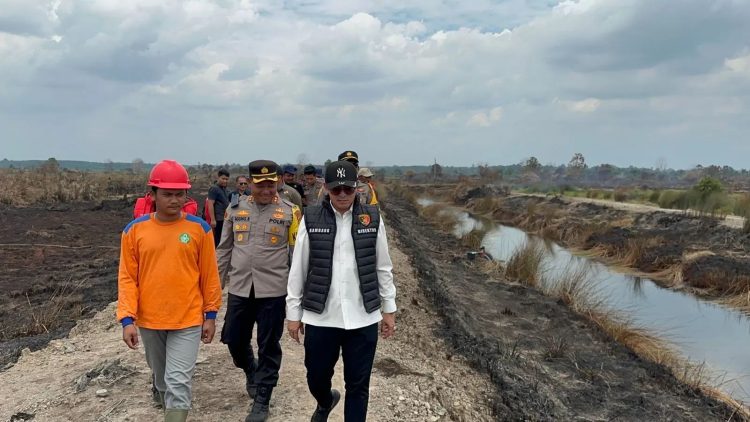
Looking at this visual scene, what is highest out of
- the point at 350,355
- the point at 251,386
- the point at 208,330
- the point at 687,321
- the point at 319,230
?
the point at 319,230

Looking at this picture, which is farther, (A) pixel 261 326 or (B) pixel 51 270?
(B) pixel 51 270

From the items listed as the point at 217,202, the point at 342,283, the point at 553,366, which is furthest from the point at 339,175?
the point at 553,366

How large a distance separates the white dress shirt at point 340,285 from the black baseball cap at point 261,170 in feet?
1.98

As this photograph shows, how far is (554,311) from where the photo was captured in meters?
10.5

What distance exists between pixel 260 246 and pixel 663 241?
18.1m

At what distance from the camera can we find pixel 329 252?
3125mm

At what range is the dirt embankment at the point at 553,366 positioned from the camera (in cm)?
595

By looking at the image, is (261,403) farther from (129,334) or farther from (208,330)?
(129,334)

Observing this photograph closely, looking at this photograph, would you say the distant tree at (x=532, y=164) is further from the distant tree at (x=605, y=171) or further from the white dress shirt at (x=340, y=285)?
the white dress shirt at (x=340, y=285)

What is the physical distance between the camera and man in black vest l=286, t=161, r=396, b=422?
311 centimetres

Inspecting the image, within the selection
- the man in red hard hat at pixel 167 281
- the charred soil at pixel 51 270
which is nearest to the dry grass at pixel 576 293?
the charred soil at pixel 51 270

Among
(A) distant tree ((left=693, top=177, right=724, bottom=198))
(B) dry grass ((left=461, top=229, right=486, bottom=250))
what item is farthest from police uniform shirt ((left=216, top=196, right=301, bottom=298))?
(A) distant tree ((left=693, top=177, right=724, bottom=198))

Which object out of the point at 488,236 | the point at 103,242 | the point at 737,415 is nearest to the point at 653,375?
→ the point at 737,415

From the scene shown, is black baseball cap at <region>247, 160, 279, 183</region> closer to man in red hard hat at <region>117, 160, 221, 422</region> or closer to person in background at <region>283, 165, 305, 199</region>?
man in red hard hat at <region>117, 160, 221, 422</region>
